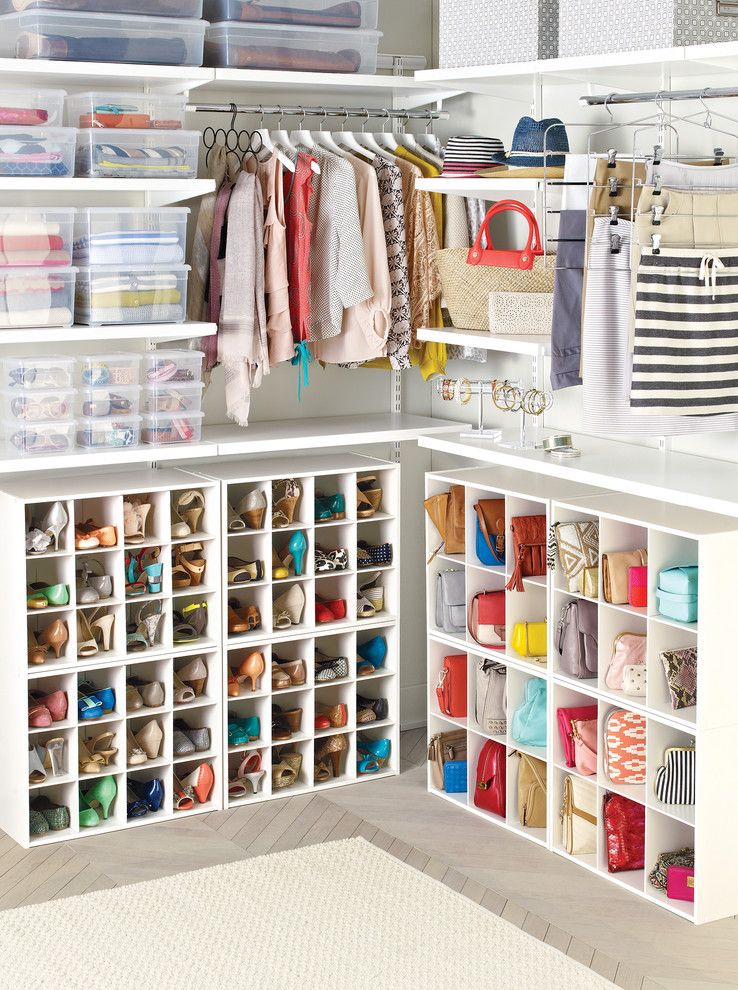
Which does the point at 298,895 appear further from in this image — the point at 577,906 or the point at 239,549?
the point at 239,549

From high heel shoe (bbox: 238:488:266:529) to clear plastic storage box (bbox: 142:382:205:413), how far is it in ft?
1.14

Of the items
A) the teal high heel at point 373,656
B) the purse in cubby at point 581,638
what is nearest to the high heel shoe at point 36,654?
the teal high heel at point 373,656

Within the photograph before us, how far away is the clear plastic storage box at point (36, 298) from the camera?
3.90 meters

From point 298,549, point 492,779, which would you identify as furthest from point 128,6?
point 492,779

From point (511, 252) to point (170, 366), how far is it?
1095mm

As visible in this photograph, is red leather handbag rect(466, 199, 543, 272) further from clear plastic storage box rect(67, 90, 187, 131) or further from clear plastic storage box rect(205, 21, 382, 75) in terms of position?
clear plastic storage box rect(67, 90, 187, 131)

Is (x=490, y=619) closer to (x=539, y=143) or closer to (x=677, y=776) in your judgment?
(x=677, y=776)

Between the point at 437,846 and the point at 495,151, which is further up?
the point at 495,151

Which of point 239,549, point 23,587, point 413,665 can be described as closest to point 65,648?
point 23,587

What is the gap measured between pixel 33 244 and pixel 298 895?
1.99m

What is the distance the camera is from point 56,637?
4184 millimetres

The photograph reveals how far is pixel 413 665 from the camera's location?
17.5 ft

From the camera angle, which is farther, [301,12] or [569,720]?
[301,12]

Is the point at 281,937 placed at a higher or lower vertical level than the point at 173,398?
lower
